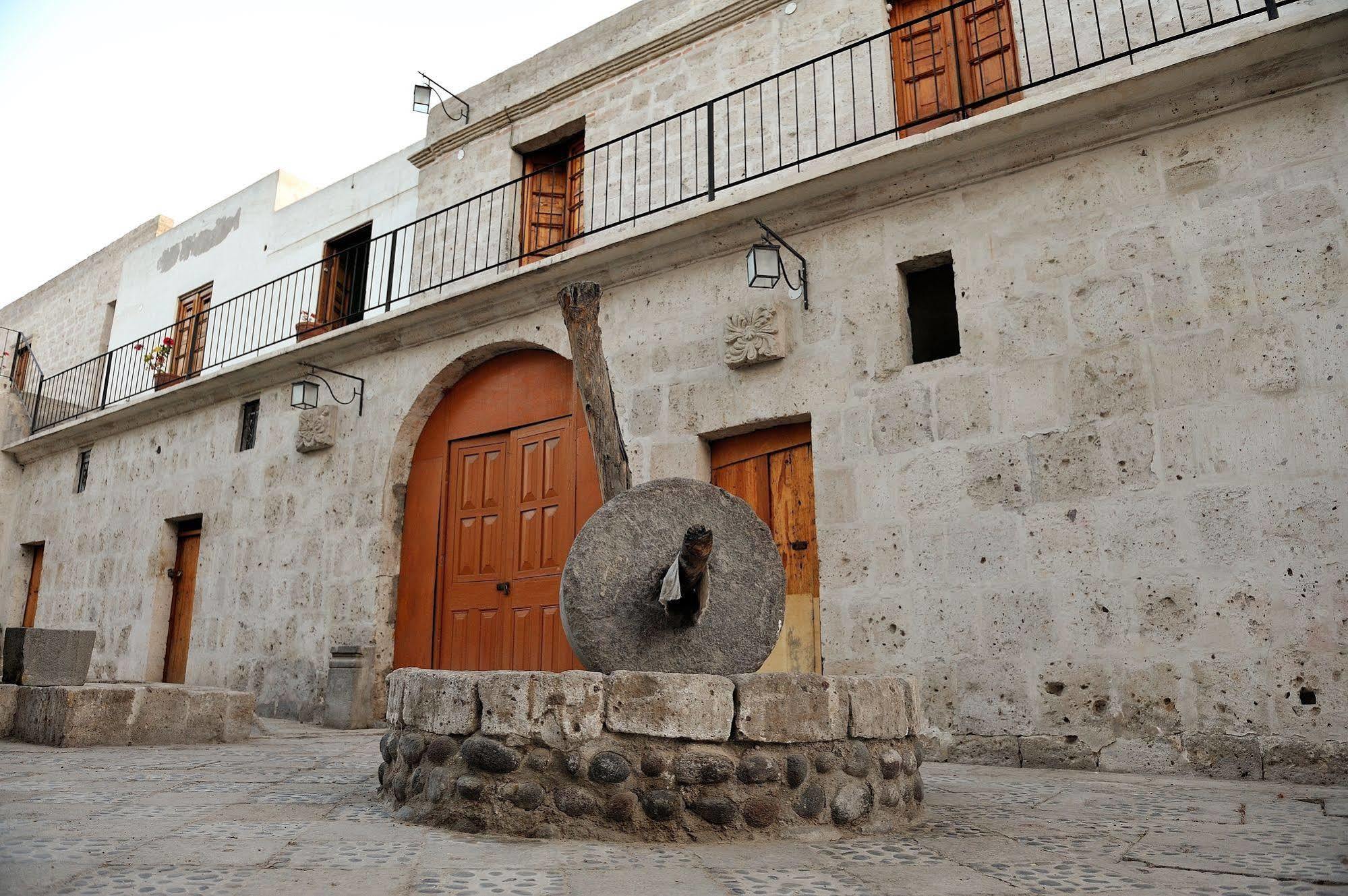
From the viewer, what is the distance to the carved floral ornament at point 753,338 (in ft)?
19.9

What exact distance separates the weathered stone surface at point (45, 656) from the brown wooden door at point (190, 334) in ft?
22.1

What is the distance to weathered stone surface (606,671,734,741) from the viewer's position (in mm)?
2838

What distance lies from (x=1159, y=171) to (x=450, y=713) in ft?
15.6

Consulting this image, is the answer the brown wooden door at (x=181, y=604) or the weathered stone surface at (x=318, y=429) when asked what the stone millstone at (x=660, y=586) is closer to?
the weathered stone surface at (x=318, y=429)

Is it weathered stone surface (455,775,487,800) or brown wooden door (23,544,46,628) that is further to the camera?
brown wooden door (23,544,46,628)

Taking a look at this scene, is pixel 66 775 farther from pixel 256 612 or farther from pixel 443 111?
pixel 443 111

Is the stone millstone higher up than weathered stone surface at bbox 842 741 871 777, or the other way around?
the stone millstone

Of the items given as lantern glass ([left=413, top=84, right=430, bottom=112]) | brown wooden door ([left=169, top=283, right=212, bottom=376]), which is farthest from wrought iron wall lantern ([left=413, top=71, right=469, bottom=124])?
brown wooden door ([left=169, top=283, right=212, bottom=376])

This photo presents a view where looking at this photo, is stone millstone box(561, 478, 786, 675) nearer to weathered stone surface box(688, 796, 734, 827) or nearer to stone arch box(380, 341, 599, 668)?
weathered stone surface box(688, 796, 734, 827)

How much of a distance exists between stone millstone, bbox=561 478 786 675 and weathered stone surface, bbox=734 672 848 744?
18.2 inches

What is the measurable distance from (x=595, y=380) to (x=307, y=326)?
653 centimetres

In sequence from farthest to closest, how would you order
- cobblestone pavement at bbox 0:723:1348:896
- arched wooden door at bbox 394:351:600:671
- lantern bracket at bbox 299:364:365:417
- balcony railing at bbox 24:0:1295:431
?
lantern bracket at bbox 299:364:365:417, arched wooden door at bbox 394:351:600:671, balcony railing at bbox 24:0:1295:431, cobblestone pavement at bbox 0:723:1348:896

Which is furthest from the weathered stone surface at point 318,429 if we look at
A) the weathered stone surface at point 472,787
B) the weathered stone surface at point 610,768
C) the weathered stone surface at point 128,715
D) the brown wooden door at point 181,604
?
the weathered stone surface at point 610,768

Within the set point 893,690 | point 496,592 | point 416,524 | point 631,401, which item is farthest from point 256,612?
point 893,690
